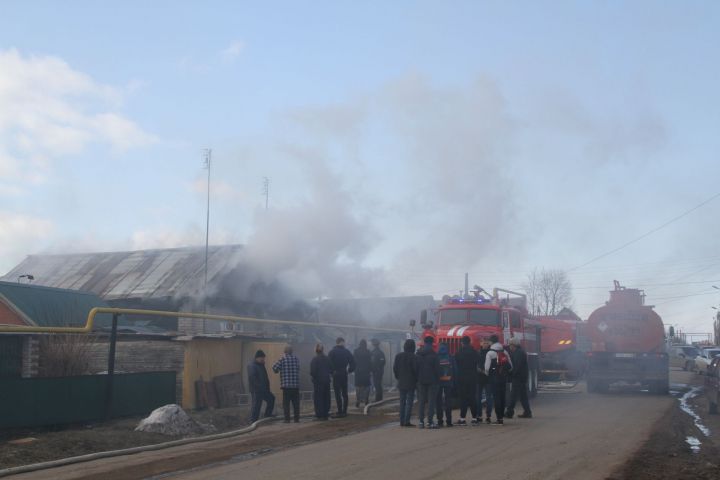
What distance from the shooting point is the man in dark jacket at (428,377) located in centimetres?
1544

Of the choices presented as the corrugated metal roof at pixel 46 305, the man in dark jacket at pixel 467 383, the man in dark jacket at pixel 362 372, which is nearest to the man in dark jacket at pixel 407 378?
the man in dark jacket at pixel 467 383

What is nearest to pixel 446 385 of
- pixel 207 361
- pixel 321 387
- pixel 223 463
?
pixel 321 387

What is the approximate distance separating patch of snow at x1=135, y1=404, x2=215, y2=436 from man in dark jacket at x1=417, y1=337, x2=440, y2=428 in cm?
442

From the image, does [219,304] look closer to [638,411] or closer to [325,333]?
[325,333]

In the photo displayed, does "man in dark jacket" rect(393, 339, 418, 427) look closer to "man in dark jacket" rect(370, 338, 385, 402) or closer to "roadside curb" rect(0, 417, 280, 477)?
"roadside curb" rect(0, 417, 280, 477)

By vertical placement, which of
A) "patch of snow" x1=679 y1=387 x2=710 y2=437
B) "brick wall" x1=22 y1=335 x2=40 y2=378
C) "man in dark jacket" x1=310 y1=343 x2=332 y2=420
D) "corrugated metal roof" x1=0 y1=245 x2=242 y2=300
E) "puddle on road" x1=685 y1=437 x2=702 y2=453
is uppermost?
"corrugated metal roof" x1=0 y1=245 x2=242 y2=300

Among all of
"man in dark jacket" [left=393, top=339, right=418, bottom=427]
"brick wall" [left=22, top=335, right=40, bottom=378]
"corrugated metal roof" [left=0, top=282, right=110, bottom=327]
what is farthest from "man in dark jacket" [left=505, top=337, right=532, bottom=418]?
"corrugated metal roof" [left=0, top=282, right=110, bottom=327]

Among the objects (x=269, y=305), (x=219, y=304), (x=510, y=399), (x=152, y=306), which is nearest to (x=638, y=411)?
(x=510, y=399)

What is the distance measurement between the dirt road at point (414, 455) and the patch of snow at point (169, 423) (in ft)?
4.57

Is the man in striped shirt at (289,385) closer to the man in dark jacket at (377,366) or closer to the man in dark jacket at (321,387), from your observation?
the man in dark jacket at (321,387)

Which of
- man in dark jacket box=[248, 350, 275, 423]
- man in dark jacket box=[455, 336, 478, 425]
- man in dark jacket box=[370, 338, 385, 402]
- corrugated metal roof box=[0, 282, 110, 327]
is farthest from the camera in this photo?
corrugated metal roof box=[0, 282, 110, 327]

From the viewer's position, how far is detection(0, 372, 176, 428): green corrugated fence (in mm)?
13102

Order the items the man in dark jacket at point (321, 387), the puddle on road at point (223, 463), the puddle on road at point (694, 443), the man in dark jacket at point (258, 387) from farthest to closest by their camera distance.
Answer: the man in dark jacket at point (321, 387), the man in dark jacket at point (258, 387), the puddle on road at point (694, 443), the puddle on road at point (223, 463)

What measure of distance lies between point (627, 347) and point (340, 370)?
12868 mm
